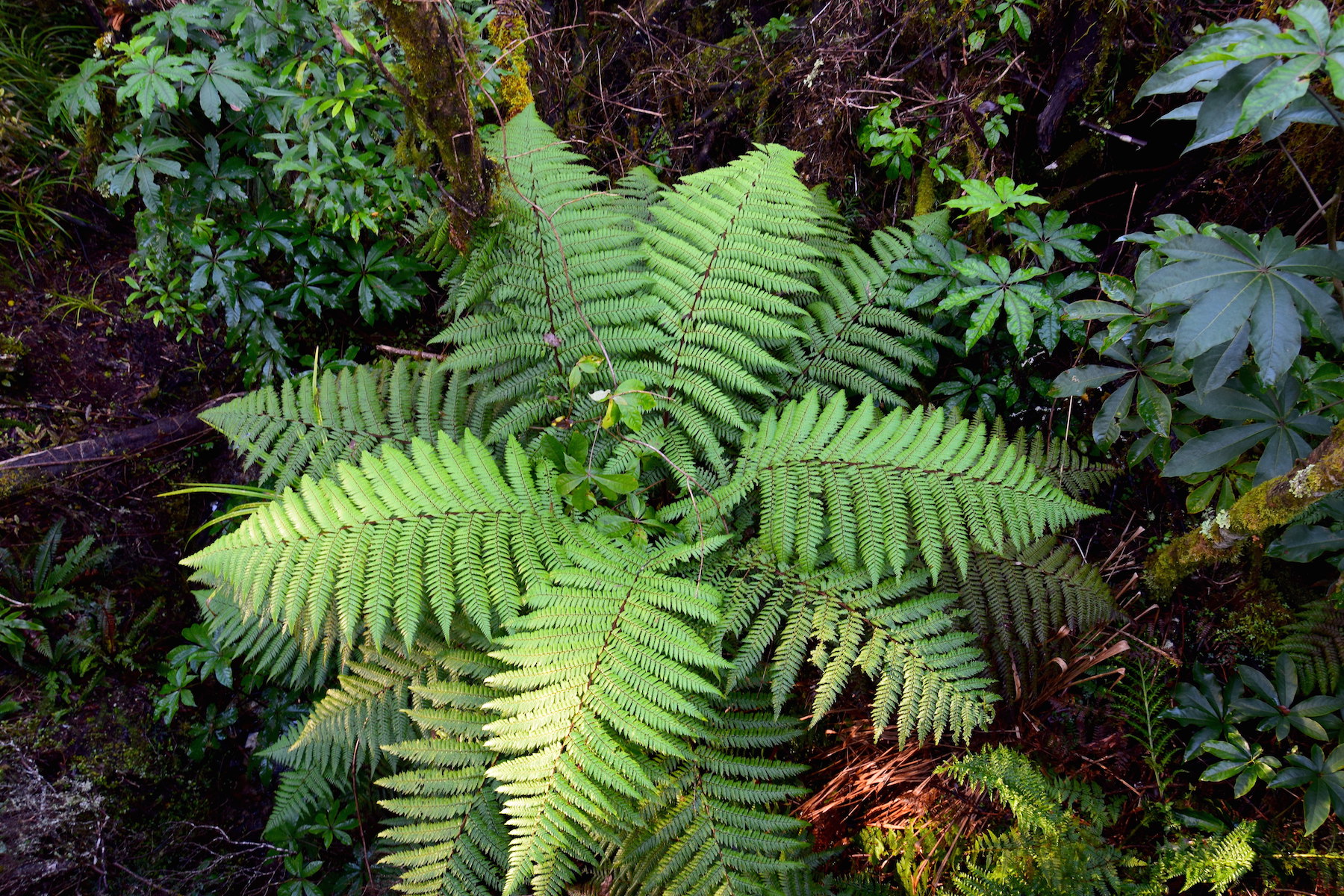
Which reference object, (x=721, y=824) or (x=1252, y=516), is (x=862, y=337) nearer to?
(x=1252, y=516)

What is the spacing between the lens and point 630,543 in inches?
91.0

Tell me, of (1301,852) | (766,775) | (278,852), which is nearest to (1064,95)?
(1301,852)

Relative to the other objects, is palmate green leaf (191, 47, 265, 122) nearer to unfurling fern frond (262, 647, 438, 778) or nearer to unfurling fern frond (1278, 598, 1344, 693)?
unfurling fern frond (262, 647, 438, 778)

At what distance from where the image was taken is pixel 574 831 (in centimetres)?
187

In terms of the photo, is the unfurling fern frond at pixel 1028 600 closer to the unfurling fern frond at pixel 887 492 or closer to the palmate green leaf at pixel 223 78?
the unfurling fern frond at pixel 887 492

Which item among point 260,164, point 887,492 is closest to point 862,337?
point 887,492

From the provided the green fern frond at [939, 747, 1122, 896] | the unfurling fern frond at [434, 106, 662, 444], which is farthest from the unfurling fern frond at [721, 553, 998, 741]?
the unfurling fern frond at [434, 106, 662, 444]

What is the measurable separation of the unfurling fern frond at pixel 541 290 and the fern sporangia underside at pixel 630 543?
1 cm

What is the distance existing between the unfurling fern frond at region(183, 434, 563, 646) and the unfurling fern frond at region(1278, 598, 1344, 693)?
235cm

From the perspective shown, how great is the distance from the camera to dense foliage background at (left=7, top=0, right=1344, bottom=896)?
1.95 meters

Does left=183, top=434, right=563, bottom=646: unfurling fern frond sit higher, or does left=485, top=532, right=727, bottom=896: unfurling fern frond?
left=183, top=434, right=563, bottom=646: unfurling fern frond

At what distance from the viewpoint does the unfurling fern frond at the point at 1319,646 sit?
1997 millimetres

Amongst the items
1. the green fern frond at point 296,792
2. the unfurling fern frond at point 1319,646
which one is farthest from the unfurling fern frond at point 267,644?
the unfurling fern frond at point 1319,646

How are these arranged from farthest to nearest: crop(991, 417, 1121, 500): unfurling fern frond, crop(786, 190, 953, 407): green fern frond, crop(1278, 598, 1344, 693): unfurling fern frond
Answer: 1. crop(786, 190, 953, 407): green fern frond
2. crop(991, 417, 1121, 500): unfurling fern frond
3. crop(1278, 598, 1344, 693): unfurling fern frond
